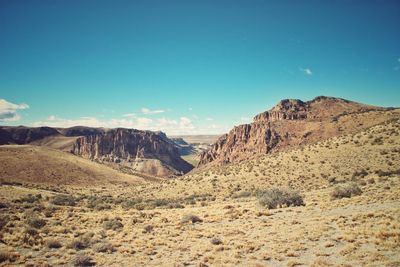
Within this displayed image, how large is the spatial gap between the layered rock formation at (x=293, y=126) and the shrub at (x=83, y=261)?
248 feet

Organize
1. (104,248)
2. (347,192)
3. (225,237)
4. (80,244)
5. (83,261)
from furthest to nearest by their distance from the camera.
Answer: (347,192) → (225,237) → (80,244) → (104,248) → (83,261)

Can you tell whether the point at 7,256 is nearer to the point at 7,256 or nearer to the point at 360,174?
the point at 7,256

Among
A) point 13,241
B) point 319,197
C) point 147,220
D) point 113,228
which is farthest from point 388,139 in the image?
point 13,241

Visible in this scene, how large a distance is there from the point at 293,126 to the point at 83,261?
9286 centimetres

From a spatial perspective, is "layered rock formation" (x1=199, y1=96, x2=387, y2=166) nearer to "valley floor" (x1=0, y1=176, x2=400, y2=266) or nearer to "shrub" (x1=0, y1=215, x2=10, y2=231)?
"valley floor" (x1=0, y1=176, x2=400, y2=266)

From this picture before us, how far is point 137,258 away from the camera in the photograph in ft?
54.6

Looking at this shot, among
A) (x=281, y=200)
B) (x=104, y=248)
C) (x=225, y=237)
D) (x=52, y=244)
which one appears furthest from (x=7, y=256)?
(x=281, y=200)

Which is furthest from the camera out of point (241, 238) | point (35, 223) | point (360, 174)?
point (360, 174)

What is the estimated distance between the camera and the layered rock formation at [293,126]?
277 ft

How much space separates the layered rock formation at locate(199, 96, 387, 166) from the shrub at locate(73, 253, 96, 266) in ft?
248

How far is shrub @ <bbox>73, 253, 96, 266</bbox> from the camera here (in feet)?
50.9

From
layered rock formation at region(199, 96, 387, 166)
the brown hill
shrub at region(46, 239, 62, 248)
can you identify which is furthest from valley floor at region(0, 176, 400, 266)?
the brown hill

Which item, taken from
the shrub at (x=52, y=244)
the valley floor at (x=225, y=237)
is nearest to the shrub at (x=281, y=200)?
the valley floor at (x=225, y=237)

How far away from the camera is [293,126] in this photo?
99938 mm
